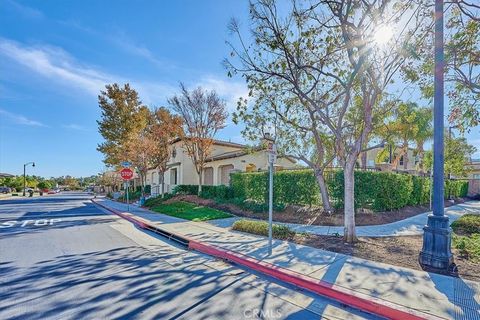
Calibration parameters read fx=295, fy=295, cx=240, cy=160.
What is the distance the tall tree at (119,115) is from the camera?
108 ft

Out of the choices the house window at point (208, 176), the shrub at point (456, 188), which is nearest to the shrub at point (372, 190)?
the shrub at point (456, 188)

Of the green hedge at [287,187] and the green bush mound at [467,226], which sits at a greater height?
the green hedge at [287,187]

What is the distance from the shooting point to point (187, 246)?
9539mm

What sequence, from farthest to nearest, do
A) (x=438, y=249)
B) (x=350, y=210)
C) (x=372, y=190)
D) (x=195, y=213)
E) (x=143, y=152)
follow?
(x=143, y=152) < (x=195, y=213) < (x=372, y=190) < (x=350, y=210) < (x=438, y=249)

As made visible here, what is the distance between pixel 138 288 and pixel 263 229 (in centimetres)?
577

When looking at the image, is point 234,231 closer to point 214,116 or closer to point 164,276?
point 164,276

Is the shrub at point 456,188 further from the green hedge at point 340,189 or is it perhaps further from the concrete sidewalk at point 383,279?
the concrete sidewalk at point 383,279

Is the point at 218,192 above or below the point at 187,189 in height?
above

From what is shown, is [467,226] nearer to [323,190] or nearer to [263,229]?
[323,190]

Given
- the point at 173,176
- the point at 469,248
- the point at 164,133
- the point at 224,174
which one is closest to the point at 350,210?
the point at 469,248

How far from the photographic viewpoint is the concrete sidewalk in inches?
177

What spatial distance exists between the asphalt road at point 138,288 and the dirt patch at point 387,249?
279cm

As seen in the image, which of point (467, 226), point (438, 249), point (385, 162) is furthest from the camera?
point (385, 162)

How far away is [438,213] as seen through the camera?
637 cm
